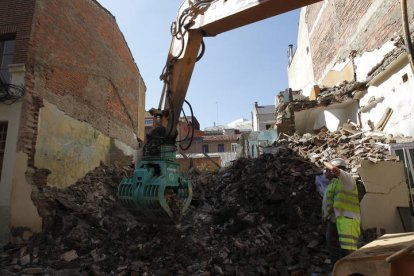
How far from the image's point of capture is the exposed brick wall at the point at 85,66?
946cm

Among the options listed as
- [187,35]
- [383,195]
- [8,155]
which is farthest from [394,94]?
[8,155]

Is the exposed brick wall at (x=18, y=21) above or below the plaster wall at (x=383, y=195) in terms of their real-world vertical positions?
above

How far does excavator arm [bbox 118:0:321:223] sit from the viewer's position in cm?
Result: 555

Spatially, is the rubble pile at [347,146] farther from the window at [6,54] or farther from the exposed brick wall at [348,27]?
the window at [6,54]

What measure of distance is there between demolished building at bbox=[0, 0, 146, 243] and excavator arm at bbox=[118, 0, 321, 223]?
12.3 feet

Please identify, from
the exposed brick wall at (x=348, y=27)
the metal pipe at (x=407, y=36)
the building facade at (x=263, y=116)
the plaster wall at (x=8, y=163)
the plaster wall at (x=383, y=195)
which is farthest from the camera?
the building facade at (x=263, y=116)

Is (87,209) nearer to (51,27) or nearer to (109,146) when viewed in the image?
(109,146)

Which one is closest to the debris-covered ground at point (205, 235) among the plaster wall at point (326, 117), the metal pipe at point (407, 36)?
the plaster wall at point (326, 117)

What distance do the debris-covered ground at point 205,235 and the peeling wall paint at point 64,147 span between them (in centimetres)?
59

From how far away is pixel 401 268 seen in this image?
2125 millimetres

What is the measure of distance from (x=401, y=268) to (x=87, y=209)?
8486 millimetres

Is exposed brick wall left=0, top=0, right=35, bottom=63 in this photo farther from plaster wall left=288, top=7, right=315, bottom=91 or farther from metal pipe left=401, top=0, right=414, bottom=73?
plaster wall left=288, top=7, right=315, bottom=91

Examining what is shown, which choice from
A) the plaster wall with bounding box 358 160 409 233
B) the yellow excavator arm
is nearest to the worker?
the plaster wall with bounding box 358 160 409 233

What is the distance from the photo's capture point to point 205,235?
7.23m
